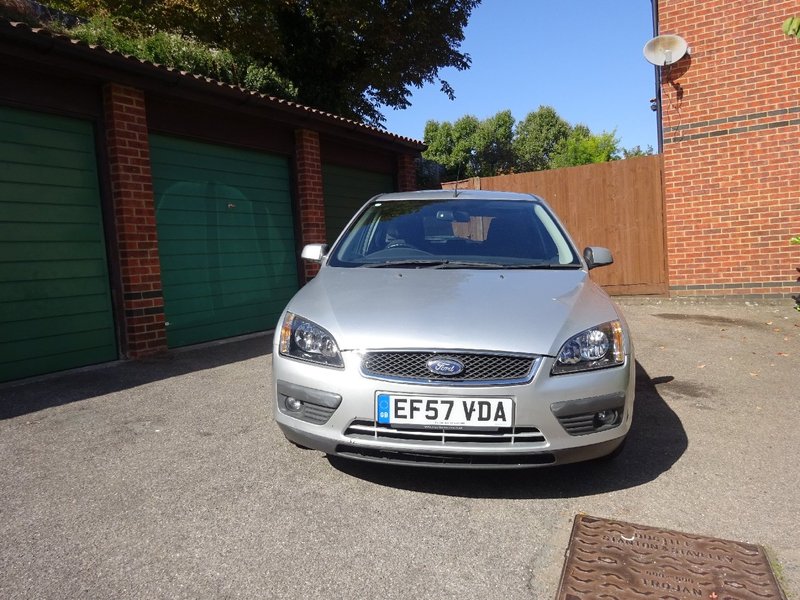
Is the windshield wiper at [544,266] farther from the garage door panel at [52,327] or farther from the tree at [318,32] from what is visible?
the tree at [318,32]

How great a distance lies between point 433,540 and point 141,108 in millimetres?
5610

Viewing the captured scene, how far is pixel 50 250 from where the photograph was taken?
212 inches

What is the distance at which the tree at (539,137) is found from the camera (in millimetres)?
49719

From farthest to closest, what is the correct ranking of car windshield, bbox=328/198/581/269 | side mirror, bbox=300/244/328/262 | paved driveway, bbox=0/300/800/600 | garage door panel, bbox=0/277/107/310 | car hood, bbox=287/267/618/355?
1. garage door panel, bbox=0/277/107/310
2. side mirror, bbox=300/244/328/262
3. car windshield, bbox=328/198/581/269
4. car hood, bbox=287/267/618/355
5. paved driveway, bbox=0/300/800/600

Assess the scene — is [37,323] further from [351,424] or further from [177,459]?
[351,424]

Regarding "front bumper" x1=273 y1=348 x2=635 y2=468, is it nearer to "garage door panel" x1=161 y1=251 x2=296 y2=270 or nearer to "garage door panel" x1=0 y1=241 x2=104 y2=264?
"garage door panel" x1=0 y1=241 x2=104 y2=264

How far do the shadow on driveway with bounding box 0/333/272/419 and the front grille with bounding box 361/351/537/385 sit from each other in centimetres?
317

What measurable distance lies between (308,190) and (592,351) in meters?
6.68

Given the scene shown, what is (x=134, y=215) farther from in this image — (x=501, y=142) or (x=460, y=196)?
(x=501, y=142)

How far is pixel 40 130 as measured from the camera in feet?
17.5

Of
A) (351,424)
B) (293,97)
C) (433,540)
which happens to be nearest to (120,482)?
(351,424)

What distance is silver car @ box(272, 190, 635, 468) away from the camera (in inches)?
96.1

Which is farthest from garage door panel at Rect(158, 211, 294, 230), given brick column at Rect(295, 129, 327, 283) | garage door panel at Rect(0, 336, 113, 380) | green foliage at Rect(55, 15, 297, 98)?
green foliage at Rect(55, 15, 297, 98)

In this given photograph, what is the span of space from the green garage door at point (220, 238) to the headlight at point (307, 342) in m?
4.18
